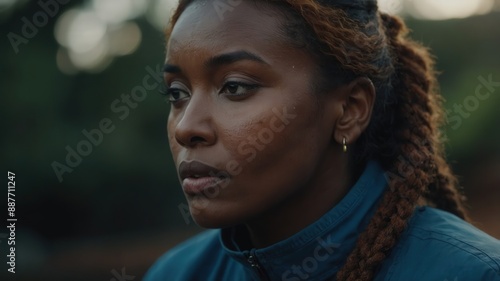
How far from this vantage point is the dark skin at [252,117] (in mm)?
2621

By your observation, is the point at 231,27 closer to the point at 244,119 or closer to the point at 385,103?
the point at 244,119

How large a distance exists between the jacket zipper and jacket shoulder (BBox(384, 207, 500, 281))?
1.61ft

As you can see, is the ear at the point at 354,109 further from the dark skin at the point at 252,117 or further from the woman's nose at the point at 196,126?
the woman's nose at the point at 196,126

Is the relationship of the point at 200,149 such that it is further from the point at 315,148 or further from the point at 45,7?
the point at 45,7

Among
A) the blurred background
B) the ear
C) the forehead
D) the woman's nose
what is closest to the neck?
the ear

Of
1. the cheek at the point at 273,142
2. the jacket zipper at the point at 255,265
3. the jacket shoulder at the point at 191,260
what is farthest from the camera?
the jacket shoulder at the point at 191,260

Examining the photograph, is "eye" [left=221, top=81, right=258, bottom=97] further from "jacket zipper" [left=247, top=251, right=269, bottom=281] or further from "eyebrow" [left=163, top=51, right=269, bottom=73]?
"jacket zipper" [left=247, top=251, right=269, bottom=281]

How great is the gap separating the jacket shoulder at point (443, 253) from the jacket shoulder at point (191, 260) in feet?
3.14

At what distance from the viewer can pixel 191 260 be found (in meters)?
3.32

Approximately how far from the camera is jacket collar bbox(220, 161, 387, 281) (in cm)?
268

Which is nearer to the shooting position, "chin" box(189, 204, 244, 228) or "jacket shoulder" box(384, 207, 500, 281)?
"jacket shoulder" box(384, 207, 500, 281)

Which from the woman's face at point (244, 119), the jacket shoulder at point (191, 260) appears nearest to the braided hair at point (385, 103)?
the woman's face at point (244, 119)

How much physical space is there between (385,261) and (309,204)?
1.28 feet

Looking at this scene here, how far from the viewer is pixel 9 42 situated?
7.34m
